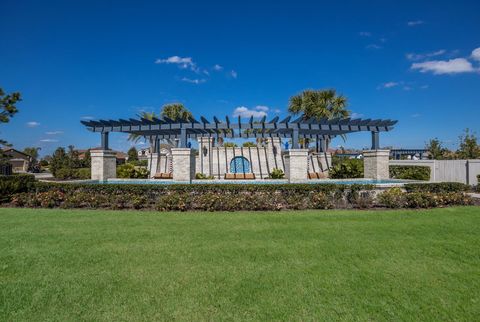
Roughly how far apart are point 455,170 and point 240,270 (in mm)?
21201

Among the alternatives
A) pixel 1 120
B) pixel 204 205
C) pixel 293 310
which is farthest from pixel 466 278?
pixel 1 120

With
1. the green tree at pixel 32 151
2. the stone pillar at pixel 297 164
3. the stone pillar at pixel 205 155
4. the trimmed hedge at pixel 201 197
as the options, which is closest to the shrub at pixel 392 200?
the trimmed hedge at pixel 201 197

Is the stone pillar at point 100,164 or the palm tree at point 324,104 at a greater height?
the palm tree at point 324,104

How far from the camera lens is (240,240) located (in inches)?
245

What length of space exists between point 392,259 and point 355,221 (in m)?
2.89

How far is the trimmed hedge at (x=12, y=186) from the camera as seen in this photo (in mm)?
11301

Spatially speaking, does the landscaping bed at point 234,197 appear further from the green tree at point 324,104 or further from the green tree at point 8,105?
the green tree at point 324,104

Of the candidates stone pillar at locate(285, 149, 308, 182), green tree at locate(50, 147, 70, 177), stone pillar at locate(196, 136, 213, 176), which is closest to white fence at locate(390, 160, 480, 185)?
stone pillar at locate(285, 149, 308, 182)

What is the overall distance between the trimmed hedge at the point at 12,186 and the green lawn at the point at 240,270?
4.55m

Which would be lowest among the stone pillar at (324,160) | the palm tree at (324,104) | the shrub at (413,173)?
the shrub at (413,173)

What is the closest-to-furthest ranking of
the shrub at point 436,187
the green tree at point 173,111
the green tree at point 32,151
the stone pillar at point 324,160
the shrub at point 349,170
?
the shrub at point 436,187
the shrub at point 349,170
the stone pillar at point 324,160
the green tree at point 173,111
the green tree at point 32,151

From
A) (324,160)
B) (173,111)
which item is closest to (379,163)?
(324,160)

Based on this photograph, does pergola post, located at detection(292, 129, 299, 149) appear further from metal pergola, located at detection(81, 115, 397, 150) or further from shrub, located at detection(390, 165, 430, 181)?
shrub, located at detection(390, 165, 430, 181)

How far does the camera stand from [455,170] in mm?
19922
